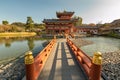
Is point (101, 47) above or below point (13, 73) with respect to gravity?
below

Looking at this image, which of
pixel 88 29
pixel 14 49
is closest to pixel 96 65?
pixel 14 49

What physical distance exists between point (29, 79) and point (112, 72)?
A: 4.83 meters

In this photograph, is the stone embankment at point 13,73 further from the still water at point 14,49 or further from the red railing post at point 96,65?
the still water at point 14,49

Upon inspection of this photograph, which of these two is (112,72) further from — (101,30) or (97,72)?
Answer: (101,30)

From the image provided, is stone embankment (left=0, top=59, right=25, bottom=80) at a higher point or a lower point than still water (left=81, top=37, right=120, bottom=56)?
higher

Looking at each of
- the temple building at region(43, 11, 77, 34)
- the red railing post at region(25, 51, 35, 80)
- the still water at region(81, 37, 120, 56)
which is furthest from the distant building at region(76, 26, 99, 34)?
the red railing post at region(25, 51, 35, 80)

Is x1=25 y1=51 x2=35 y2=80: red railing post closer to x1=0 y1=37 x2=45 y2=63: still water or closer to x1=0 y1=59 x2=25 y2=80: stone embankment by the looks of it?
x1=0 y1=59 x2=25 y2=80: stone embankment

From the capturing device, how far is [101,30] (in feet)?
198

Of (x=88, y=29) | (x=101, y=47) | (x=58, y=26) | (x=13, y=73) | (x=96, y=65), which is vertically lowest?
(x=101, y=47)

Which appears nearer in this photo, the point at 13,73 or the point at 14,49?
the point at 13,73

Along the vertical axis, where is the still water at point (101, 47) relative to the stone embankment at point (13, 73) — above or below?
below

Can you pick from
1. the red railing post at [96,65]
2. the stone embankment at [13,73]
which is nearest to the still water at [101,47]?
the stone embankment at [13,73]

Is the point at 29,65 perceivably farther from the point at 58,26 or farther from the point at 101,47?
the point at 58,26

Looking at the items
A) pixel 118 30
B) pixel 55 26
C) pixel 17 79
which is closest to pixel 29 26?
pixel 55 26
